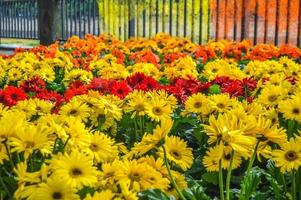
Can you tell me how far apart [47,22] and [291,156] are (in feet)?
38.1

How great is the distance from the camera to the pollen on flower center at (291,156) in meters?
1.67

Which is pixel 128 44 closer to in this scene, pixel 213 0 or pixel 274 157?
pixel 213 0

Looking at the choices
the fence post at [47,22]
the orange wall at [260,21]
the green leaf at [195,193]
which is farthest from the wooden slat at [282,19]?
the green leaf at [195,193]

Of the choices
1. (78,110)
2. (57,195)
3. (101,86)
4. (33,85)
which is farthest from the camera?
(33,85)

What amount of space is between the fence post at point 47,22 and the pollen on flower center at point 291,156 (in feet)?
37.5

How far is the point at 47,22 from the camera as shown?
42.3ft

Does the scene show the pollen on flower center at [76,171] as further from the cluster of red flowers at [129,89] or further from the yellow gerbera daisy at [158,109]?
the cluster of red flowers at [129,89]

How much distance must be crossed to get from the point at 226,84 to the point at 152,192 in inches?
80.9

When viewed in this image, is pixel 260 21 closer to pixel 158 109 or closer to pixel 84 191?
pixel 158 109

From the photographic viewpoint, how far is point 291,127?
2.17m

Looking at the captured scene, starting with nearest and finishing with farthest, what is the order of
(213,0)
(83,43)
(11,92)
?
(11,92) < (83,43) < (213,0)

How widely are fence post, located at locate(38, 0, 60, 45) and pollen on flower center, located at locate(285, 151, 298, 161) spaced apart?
37.5 feet

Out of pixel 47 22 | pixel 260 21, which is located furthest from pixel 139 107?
pixel 47 22

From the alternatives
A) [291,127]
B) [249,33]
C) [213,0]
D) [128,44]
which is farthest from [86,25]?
[291,127]
